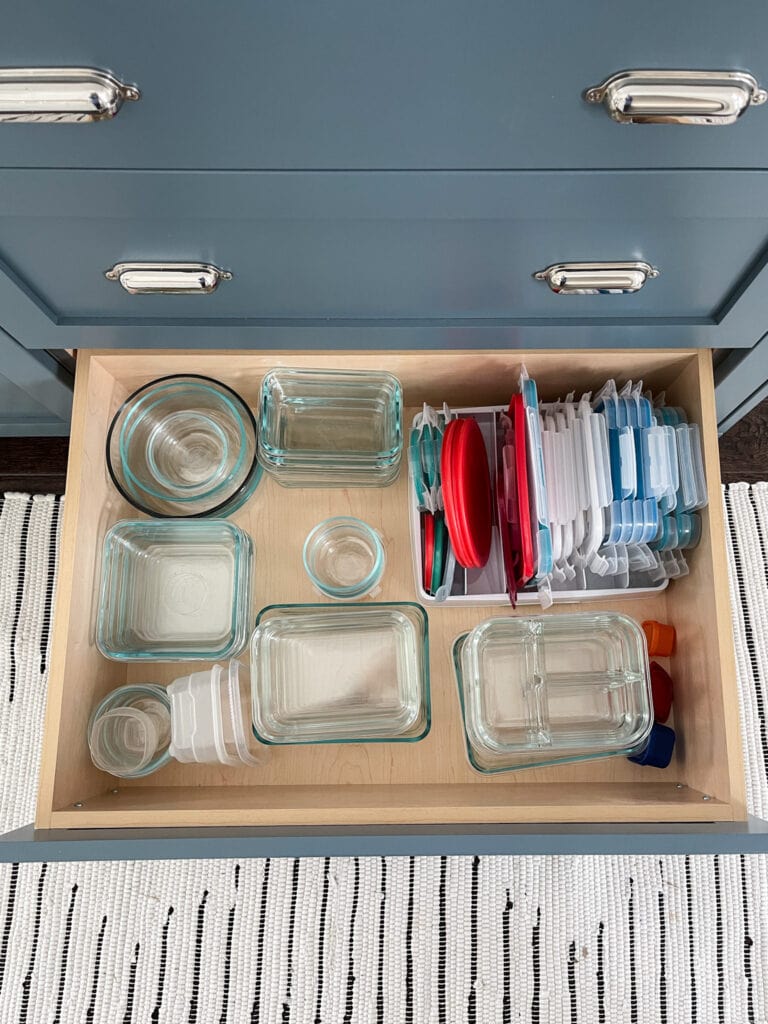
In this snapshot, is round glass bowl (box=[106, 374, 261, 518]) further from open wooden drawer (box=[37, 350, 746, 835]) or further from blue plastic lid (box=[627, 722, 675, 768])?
blue plastic lid (box=[627, 722, 675, 768])

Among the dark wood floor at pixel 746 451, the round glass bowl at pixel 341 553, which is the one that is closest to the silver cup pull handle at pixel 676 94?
the round glass bowl at pixel 341 553

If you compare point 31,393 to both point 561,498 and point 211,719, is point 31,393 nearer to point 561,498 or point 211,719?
point 211,719

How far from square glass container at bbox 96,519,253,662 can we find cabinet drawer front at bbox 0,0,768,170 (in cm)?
48

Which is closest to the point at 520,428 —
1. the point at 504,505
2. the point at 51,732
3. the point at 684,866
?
the point at 504,505

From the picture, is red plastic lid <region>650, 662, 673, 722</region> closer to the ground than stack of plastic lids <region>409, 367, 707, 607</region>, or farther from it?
closer to the ground

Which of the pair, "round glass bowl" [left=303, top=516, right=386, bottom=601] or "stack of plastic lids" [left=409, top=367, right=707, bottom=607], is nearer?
"stack of plastic lids" [left=409, top=367, right=707, bottom=607]

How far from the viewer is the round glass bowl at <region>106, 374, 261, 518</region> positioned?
37.6 inches

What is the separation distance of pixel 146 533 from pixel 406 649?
1.13 feet

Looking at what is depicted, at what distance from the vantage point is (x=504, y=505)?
90cm

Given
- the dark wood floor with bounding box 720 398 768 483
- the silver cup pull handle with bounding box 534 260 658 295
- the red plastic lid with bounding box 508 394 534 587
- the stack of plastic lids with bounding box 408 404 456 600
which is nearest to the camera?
the silver cup pull handle with bounding box 534 260 658 295

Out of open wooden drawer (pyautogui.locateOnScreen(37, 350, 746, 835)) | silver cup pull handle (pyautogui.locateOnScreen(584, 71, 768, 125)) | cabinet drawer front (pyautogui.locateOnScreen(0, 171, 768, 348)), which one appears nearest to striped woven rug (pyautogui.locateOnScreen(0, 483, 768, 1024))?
open wooden drawer (pyautogui.locateOnScreen(37, 350, 746, 835))

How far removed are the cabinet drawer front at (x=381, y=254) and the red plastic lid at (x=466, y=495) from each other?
12 centimetres

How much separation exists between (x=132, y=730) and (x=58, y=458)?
543mm

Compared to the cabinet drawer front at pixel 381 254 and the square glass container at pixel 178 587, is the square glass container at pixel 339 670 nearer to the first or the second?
the square glass container at pixel 178 587
